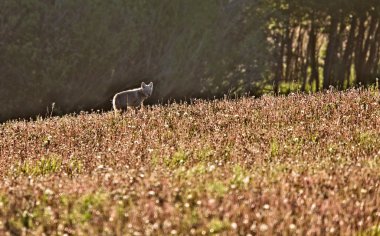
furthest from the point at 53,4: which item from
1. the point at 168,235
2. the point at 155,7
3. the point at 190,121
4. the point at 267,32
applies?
the point at 168,235

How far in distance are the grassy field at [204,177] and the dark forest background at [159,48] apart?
10.0 meters

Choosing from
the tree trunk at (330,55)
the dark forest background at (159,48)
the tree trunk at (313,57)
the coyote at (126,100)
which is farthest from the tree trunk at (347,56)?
the coyote at (126,100)

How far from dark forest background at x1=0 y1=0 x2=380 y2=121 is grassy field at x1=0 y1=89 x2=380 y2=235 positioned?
32.8 feet

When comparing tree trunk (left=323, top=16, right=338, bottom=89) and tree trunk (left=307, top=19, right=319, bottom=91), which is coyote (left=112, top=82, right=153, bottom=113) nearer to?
tree trunk (left=323, top=16, right=338, bottom=89)

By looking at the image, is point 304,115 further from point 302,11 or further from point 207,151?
point 302,11

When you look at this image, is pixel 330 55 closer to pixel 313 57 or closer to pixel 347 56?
pixel 347 56

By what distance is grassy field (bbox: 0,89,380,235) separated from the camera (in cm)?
508

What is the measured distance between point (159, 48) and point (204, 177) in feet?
57.9

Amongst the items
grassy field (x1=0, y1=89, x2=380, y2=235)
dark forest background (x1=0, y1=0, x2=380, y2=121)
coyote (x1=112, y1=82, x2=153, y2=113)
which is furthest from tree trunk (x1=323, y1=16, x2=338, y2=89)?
grassy field (x1=0, y1=89, x2=380, y2=235)

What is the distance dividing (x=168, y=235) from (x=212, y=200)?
43cm

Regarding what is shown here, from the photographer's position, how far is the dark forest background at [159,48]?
20969mm

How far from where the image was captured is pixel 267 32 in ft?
85.4

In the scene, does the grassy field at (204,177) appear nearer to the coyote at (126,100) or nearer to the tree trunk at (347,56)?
the coyote at (126,100)

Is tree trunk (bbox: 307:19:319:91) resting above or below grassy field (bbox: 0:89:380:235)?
below
